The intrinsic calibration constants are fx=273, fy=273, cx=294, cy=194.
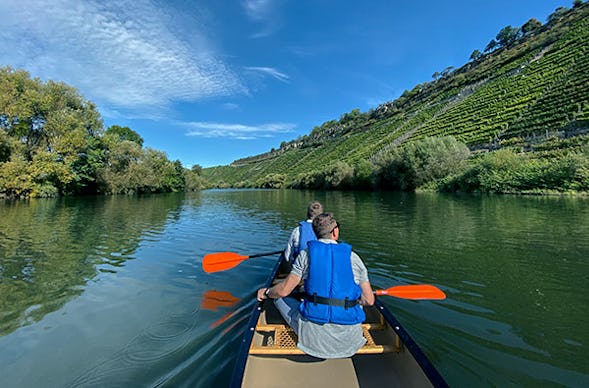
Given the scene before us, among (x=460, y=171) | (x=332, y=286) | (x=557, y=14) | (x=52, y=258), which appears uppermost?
(x=557, y=14)

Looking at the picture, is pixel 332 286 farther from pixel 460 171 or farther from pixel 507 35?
pixel 507 35

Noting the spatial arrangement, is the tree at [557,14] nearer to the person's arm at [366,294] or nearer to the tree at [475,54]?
the tree at [475,54]

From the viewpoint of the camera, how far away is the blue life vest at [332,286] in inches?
118

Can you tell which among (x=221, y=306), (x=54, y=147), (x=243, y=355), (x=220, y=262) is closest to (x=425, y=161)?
(x=220, y=262)

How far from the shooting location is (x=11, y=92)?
3378cm

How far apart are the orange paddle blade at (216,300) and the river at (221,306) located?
6cm

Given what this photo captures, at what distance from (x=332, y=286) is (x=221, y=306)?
3661 millimetres

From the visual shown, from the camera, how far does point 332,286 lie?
302 cm

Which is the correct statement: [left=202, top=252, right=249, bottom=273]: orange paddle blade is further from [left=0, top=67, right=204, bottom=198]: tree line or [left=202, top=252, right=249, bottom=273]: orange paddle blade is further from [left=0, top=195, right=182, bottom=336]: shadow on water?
[left=0, top=67, right=204, bottom=198]: tree line

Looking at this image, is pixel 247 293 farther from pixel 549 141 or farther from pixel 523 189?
pixel 549 141

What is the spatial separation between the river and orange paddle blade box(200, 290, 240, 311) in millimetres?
63

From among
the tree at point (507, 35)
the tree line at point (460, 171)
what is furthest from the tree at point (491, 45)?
the tree line at point (460, 171)

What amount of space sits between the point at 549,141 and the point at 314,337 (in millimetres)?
49421

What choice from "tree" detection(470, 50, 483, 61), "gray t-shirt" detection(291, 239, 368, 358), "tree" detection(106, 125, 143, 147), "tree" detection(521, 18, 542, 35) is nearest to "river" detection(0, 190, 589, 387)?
"gray t-shirt" detection(291, 239, 368, 358)
